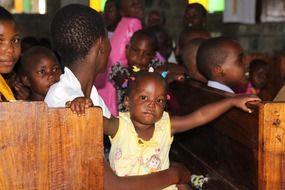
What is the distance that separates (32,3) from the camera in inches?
370

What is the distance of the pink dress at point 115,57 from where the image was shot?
3.94 m

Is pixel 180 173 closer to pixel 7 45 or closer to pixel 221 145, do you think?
pixel 221 145

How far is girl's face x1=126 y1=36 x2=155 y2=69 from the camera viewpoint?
149 inches

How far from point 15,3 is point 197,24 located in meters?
4.21

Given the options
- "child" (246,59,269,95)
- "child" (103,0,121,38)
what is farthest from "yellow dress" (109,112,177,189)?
"child" (246,59,269,95)

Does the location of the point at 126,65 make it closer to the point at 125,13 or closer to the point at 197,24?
the point at 125,13

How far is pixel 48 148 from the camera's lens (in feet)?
5.83

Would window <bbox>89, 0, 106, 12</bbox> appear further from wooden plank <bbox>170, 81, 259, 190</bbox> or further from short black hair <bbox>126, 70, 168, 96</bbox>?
short black hair <bbox>126, 70, 168, 96</bbox>

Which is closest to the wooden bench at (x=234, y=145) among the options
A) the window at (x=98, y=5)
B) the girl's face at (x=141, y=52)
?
the girl's face at (x=141, y=52)

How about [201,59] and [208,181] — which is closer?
[208,181]

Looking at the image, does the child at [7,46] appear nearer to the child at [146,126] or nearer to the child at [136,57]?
the child at [146,126]

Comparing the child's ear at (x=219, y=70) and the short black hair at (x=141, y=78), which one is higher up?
the short black hair at (x=141, y=78)

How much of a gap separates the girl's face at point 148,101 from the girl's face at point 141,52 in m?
1.34

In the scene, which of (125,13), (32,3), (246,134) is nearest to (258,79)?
(125,13)
